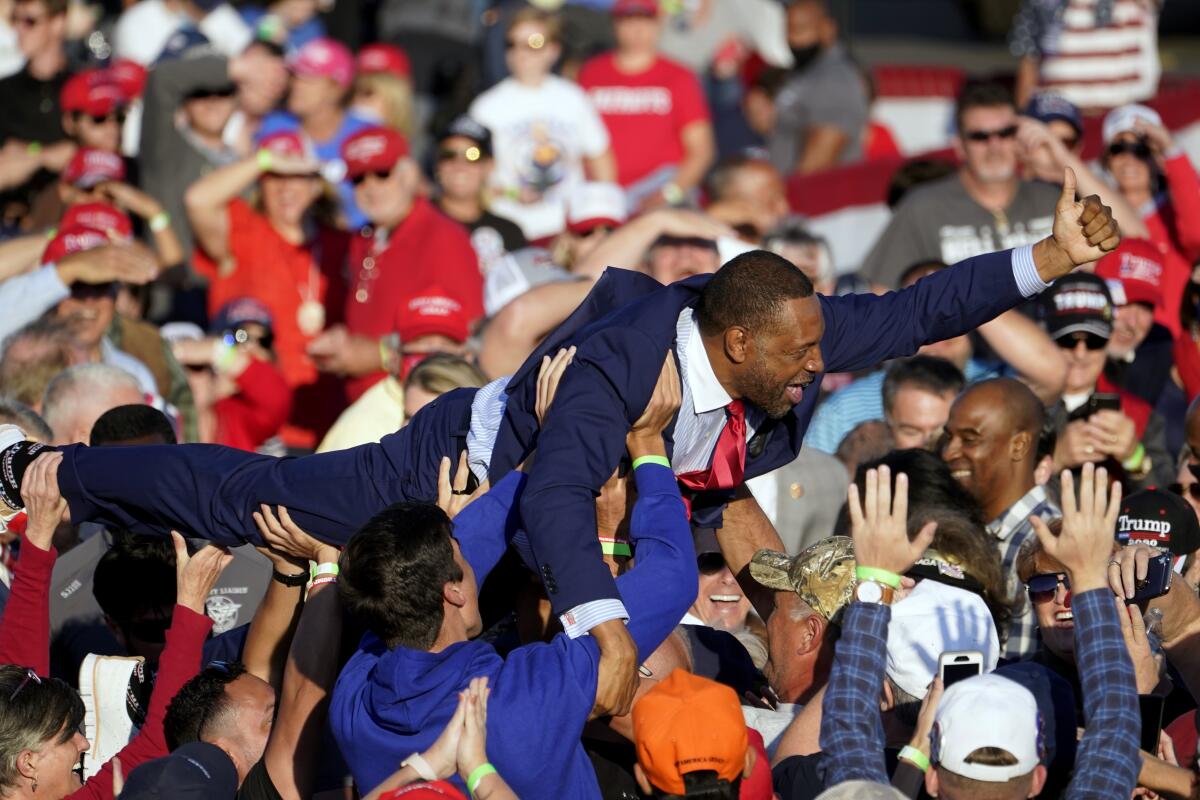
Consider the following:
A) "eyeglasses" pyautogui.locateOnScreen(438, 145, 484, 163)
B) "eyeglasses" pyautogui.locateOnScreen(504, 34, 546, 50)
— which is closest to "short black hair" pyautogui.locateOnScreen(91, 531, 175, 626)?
"eyeglasses" pyautogui.locateOnScreen(438, 145, 484, 163)

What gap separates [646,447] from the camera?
5121 millimetres

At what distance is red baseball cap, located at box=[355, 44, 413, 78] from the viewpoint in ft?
39.1

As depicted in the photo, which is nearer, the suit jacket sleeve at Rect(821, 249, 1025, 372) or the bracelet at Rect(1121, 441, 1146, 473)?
the suit jacket sleeve at Rect(821, 249, 1025, 372)

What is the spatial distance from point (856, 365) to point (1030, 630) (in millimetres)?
1267

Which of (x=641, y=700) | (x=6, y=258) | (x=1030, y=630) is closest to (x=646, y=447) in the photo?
(x=641, y=700)

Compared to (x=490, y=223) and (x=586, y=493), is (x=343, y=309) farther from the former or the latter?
(x=586, y=493)

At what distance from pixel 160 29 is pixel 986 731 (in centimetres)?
986

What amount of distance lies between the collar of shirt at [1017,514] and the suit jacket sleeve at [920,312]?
1.28 meters

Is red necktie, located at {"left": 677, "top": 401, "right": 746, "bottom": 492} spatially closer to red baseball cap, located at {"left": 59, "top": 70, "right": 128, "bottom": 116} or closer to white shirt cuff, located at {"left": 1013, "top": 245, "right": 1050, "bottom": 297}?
white shirt cuff, located at {"left": 1013, "top": 245, "right": 1050, "bottom": 297}

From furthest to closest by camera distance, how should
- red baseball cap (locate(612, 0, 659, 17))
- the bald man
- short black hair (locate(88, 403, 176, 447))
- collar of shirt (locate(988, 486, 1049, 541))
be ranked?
red baseball cap (locate(612, 0, 659, 17))
the bald man
collar of shirt (locate(988, 486, 1049, 541))
short black hair (locate(88, 403, 176, 447))

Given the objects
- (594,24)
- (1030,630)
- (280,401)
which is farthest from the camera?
(594,24)

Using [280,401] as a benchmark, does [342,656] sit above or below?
above

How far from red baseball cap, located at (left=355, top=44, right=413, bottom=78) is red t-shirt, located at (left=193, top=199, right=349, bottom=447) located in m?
1.97

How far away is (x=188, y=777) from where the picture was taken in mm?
4691
